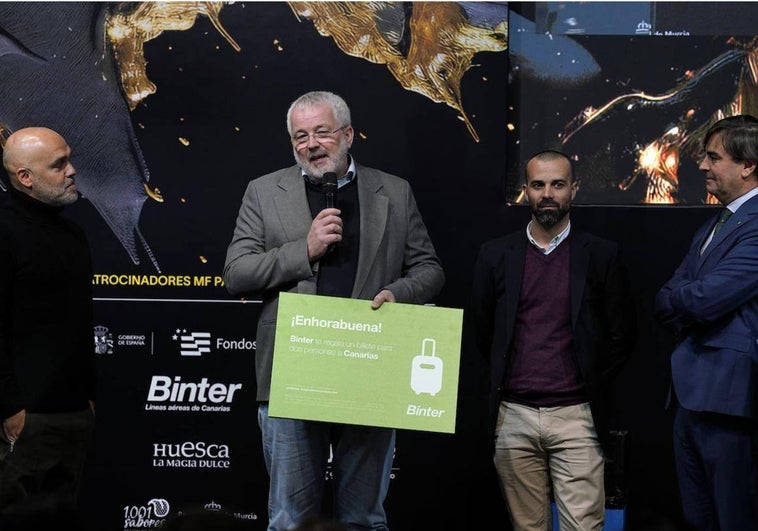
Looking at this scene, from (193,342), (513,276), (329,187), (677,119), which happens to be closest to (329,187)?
(329,187)

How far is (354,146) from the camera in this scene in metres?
5.03

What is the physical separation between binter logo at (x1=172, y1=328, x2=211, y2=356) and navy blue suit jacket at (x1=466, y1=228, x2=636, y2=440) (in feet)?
5.47

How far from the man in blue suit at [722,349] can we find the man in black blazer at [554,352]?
0.27m

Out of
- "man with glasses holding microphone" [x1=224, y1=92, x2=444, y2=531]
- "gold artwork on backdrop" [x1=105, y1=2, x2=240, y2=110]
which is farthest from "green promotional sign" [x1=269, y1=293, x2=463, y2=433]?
"gold artwork on backdrop" [x1=105, y1=2, x2=240, y2=110]

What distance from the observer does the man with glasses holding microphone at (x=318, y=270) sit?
3.66 m

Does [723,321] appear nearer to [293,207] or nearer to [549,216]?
[549,216]

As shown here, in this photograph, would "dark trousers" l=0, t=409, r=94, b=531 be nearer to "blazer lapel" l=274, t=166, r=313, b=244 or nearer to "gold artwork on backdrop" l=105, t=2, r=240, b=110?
"blazer lapel" l=274, t=166, r=313, b=244

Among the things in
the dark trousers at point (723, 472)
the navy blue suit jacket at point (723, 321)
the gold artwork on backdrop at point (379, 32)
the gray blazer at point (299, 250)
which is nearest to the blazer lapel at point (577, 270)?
the navy blue suit jacket at point (723, 321)

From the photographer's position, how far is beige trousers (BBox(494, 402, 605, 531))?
153 inches

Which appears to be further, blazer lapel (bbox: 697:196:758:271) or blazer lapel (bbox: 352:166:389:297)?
blazer lapel (bbox: 697:196:758:271)

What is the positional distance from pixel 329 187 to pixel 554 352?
3.57 feet

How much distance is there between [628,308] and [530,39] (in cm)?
168

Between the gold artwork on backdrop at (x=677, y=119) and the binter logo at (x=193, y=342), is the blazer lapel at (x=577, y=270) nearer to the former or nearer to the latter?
the gold artwork on backdrop at (x=677, y=119)

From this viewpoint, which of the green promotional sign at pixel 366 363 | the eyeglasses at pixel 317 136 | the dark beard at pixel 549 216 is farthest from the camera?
the dark beard at pixel 549 216
